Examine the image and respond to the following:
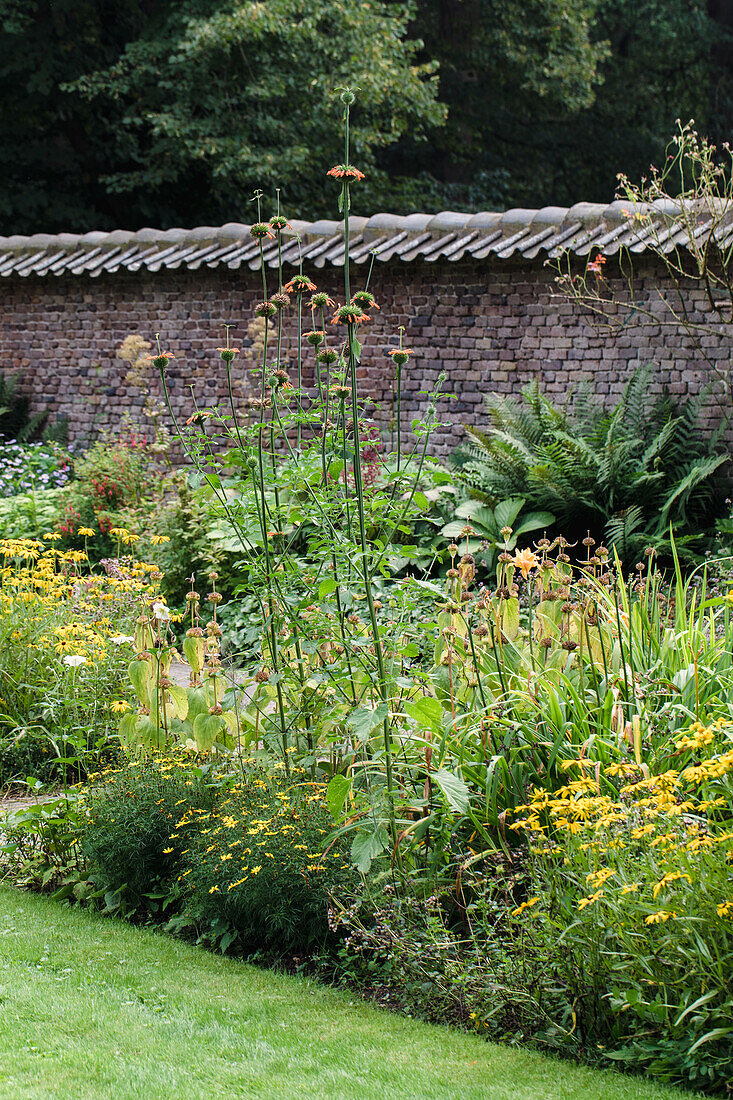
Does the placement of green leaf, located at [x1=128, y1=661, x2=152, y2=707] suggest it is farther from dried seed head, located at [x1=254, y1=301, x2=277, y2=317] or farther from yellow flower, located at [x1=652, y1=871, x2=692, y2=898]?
yellow flower, located at [x1=652, y1=871, x2=692, y2=898]

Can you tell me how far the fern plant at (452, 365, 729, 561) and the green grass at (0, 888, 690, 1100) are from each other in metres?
5.25

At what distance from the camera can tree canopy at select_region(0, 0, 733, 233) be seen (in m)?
15.4

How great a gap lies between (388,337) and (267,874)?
7771 millimetres

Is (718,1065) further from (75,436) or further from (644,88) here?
(644,88)

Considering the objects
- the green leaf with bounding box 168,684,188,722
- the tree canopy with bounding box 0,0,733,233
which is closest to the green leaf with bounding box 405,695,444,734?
the green leaf with bounding box 168,684,188,722

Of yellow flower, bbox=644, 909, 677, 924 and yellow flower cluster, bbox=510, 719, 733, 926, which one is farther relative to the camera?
yellow flower cluster, bbox=510, 719, 733, 926

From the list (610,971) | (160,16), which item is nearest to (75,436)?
(160,16)

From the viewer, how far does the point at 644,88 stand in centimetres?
2125

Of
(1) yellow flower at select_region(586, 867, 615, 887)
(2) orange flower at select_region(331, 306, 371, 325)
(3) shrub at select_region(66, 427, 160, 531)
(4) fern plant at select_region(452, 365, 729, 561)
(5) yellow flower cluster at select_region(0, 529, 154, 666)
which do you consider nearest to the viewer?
(1) yellow flower at select_region(586, 867, 615, 887)

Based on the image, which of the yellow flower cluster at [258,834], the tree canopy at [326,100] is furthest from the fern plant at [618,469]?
the tree canopy at [326,100]

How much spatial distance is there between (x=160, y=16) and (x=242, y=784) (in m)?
16.3

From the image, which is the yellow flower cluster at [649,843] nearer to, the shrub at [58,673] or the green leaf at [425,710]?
the green leaf at [425,710]

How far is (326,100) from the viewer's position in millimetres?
15781

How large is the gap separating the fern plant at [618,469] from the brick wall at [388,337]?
1.09 ft
